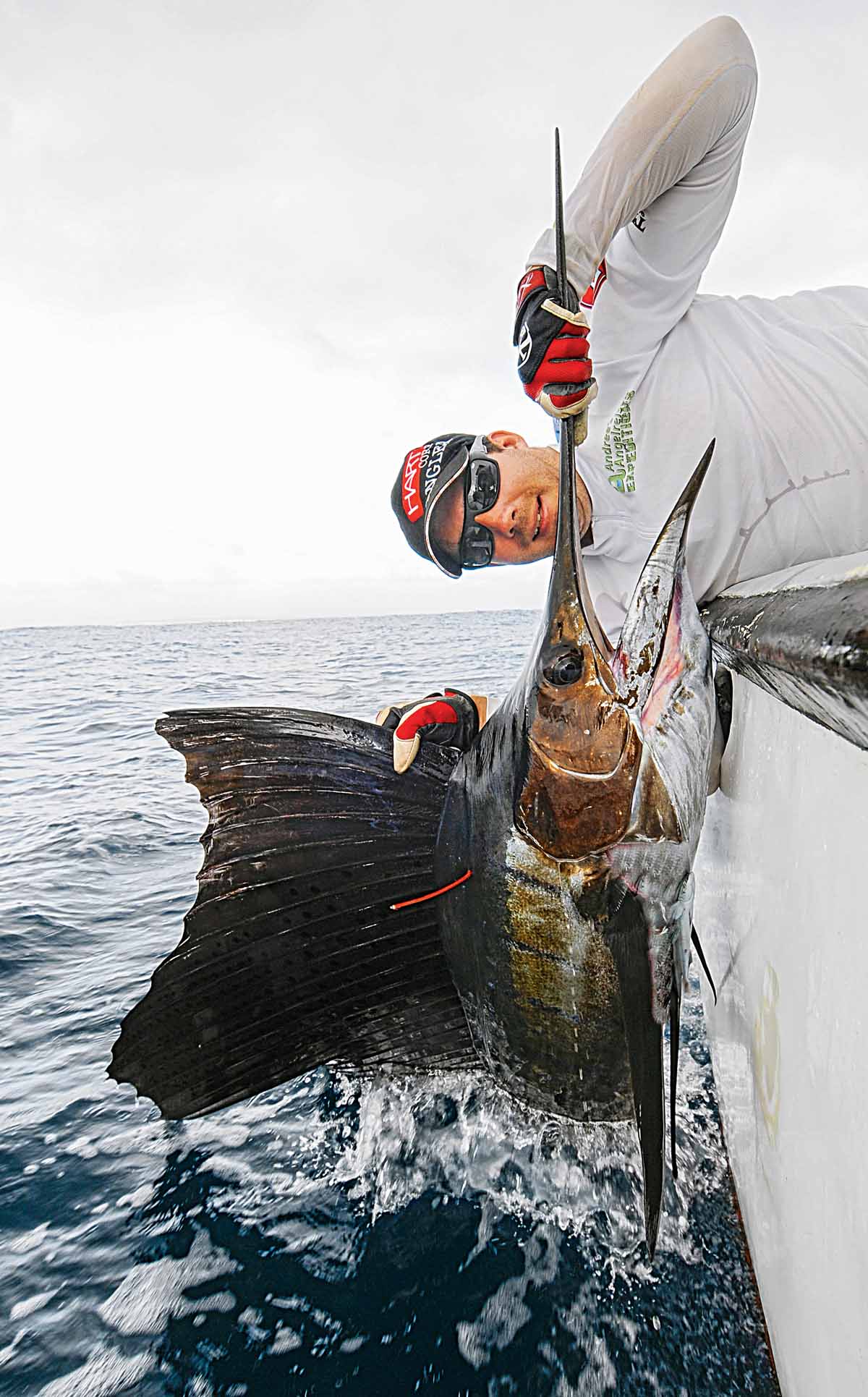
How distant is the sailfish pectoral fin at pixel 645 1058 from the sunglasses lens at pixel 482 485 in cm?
120

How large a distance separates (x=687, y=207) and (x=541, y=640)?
1.01 m

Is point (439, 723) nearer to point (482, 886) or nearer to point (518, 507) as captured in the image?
point (482, 886)

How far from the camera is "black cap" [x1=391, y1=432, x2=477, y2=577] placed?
2.15 metres

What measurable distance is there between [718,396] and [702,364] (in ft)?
0.31

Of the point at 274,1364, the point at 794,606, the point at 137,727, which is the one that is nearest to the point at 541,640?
the point at 794,606

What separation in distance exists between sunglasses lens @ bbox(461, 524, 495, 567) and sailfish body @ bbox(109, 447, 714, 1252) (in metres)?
0.60

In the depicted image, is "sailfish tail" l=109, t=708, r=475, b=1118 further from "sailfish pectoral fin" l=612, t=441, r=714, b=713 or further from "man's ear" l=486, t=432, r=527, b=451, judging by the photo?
"man's ear" l=486, t=432, r=527, b=451

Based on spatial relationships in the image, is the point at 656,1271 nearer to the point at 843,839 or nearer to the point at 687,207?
the point at 843,839

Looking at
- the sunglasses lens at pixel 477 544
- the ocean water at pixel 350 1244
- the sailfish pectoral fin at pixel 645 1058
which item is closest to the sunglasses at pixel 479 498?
the sunglasses lens at pixel 477 544

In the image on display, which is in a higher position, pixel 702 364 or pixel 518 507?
pixel 702 364

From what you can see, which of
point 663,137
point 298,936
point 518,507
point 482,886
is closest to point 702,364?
point 663,137

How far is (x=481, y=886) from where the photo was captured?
1428 mm

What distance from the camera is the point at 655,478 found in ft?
5.63

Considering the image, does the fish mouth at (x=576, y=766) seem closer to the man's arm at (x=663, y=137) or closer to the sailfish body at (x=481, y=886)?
the sailfish body at (x=481, y=886)
